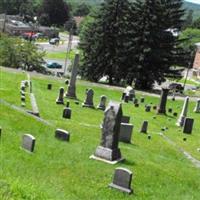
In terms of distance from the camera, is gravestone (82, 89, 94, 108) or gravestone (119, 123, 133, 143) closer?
gravestone (119, 123, 133, 143)

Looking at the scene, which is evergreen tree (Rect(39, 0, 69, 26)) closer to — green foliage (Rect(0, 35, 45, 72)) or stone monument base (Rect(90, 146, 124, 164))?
green foliage (Rect(0, 35, 45, 72))

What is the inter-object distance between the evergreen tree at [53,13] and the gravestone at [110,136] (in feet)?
414

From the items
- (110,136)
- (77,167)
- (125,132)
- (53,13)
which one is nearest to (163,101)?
(125,132)

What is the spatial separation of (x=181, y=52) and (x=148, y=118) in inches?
921

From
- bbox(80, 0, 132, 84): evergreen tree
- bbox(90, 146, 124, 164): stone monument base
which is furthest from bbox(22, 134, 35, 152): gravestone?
bbox(80, 0, 132, 84): evergreen tree

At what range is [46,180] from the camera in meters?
12.3

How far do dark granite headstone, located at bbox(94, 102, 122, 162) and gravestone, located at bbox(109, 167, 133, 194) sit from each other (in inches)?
110

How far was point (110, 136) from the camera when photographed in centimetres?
1602

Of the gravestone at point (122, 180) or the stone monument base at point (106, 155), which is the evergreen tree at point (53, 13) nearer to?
the stone monument base at point (106, 155)

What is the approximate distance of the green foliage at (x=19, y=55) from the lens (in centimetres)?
5223

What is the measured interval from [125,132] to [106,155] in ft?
15.3

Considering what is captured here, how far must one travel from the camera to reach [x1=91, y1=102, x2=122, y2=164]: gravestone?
1577cm

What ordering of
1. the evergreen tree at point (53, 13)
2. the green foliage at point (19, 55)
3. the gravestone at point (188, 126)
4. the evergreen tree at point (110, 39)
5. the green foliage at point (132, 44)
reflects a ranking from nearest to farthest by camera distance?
1. the gravestone at point (188, 126)
2. the green foliage at point (132, 44)
3. the evergreen tree at point (110, 39)
4. the green foliage at point (19, 55)
5. the evergreen tree at point (53, 13)

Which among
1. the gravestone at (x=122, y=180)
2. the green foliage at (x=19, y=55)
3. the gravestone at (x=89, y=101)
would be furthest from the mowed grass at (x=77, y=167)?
the green foliage at (x=19, y=55)
